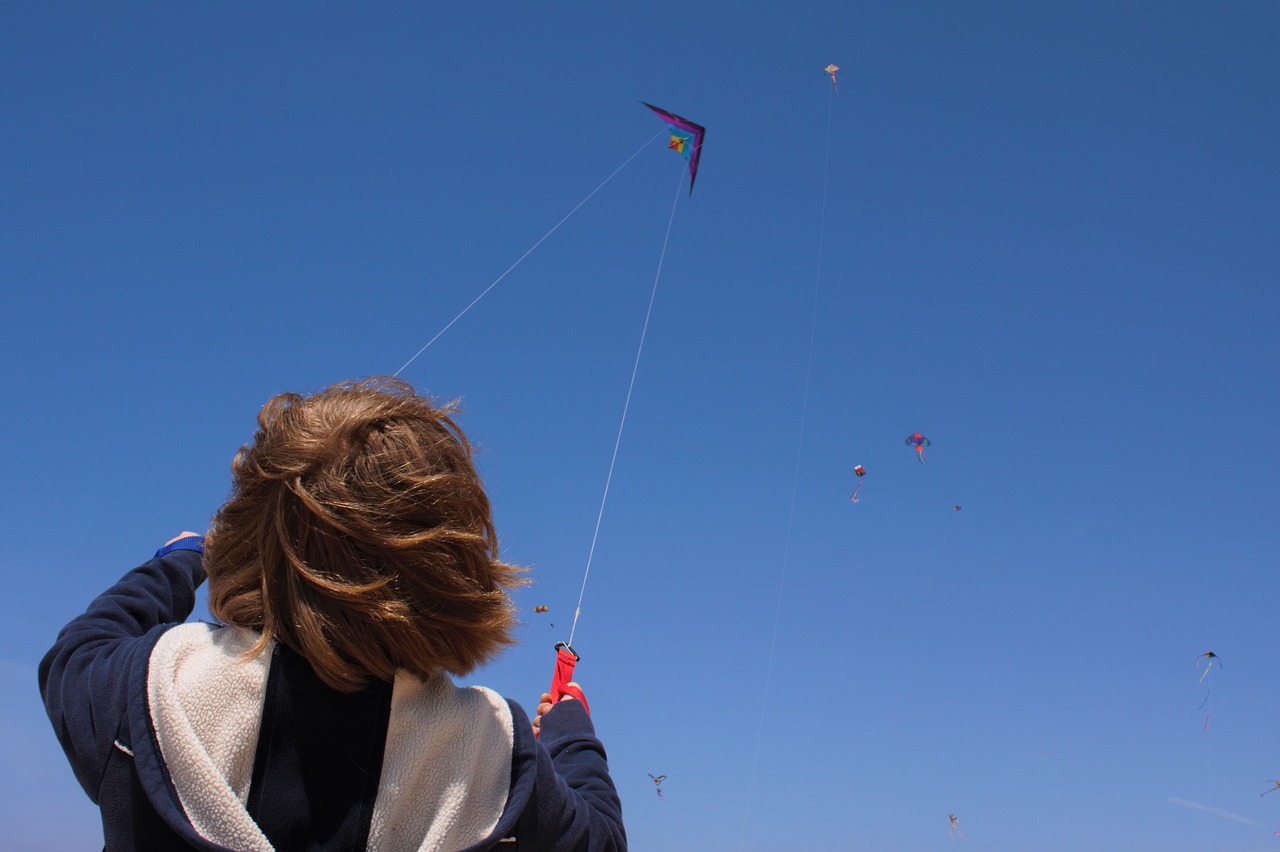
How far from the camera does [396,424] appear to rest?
1170 mm

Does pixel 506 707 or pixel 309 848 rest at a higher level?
pixel 506 707

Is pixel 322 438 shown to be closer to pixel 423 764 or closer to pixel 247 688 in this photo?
pixel 247 688

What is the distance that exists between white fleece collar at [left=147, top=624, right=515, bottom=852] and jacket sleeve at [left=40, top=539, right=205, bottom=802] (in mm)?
48

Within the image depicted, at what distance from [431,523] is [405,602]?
0.10 meters

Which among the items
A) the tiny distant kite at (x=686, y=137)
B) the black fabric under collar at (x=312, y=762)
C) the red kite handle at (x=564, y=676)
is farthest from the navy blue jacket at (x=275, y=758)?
the tiny distant kite at (x=686, y=137)

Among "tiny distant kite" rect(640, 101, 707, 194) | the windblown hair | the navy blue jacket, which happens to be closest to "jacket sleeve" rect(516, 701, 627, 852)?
the navy blue jacket

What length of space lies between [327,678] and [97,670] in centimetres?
26

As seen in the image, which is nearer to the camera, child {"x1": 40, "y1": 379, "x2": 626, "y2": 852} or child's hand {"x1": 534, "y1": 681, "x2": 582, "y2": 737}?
child {"x1": 40, "y1": 379, "x2": 626, "y2": 852}

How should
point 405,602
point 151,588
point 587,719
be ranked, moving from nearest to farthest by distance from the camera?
point 405,602
point 151,588
point 587,719

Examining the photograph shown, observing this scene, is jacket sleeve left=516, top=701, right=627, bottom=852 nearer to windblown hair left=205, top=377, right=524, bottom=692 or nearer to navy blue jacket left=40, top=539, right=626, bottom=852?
navy blue jacket left=40, top=539, right=626, bottom=852

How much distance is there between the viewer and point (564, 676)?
58.6 inches

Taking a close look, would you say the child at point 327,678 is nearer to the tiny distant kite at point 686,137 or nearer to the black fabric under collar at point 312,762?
the black fabric under collar at point 312,762

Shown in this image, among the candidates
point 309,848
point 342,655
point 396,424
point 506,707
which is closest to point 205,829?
point 309,848

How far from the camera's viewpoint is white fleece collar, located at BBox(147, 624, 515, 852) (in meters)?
0.97
